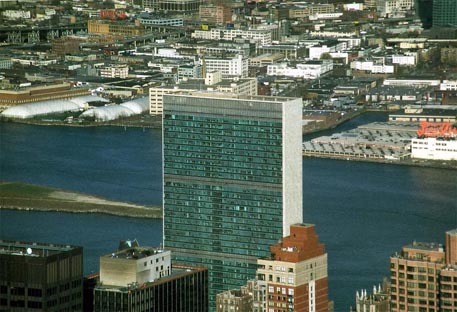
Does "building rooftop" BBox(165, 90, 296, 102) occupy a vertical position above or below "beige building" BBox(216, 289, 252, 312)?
above

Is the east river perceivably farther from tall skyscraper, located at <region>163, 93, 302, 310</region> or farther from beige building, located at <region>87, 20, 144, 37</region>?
beige building, located at <region>87, 20, 144, 37</region>

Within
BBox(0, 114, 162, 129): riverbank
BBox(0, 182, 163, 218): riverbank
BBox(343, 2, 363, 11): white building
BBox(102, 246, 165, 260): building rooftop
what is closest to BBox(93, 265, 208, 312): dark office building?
BBox(102, 246, 165, 260): building rooftop

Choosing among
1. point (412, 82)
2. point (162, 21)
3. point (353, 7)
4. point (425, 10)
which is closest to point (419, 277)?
point (412, 82)

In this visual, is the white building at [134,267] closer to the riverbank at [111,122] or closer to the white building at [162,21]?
the riverbank at [111,122]

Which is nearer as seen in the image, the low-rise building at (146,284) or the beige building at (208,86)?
the low-rise building at (146,284)

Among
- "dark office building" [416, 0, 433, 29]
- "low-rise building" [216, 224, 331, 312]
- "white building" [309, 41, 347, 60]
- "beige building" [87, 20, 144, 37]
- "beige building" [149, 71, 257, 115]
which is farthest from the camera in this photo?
"dark office building" [416, 0, 433, 29]

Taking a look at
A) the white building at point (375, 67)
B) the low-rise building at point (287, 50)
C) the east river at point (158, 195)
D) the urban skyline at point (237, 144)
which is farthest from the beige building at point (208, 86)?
the low-rise building at point (287, 50)

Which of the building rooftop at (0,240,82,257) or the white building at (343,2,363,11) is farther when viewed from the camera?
the white building at (343,2,363,11)

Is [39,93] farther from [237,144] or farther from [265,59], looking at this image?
[237,144]
